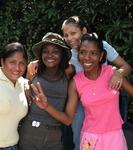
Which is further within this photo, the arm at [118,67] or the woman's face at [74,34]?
the woman's face at [74,34]

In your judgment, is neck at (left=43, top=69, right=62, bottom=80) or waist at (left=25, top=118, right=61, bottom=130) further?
neck at (left=43, top=69, right=62, bottom=80)

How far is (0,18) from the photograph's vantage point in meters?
6.24

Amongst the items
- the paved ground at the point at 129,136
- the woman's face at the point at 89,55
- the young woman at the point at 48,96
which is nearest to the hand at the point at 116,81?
the woman's face at the point at 89,55

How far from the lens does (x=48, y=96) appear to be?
410cm

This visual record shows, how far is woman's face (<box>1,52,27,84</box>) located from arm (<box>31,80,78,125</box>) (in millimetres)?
241

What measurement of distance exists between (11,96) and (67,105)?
551mm

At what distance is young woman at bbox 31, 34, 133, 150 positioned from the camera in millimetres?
3916

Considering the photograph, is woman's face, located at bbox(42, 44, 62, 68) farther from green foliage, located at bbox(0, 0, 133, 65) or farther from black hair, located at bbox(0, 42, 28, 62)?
green foliage, located at bbox(0, 0, 133, 65)

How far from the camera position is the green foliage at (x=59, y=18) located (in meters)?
5.31

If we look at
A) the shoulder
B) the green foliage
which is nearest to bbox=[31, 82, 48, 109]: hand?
the shoulder

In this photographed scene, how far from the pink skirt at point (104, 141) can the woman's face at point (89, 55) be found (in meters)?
0.64

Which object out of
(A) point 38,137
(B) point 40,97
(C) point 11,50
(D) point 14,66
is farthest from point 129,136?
(C) point 11,50

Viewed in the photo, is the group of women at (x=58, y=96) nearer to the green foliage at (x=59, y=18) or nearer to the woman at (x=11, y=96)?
the woman at (x=11, y=96)

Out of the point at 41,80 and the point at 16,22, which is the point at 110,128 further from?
the point at 16,22
